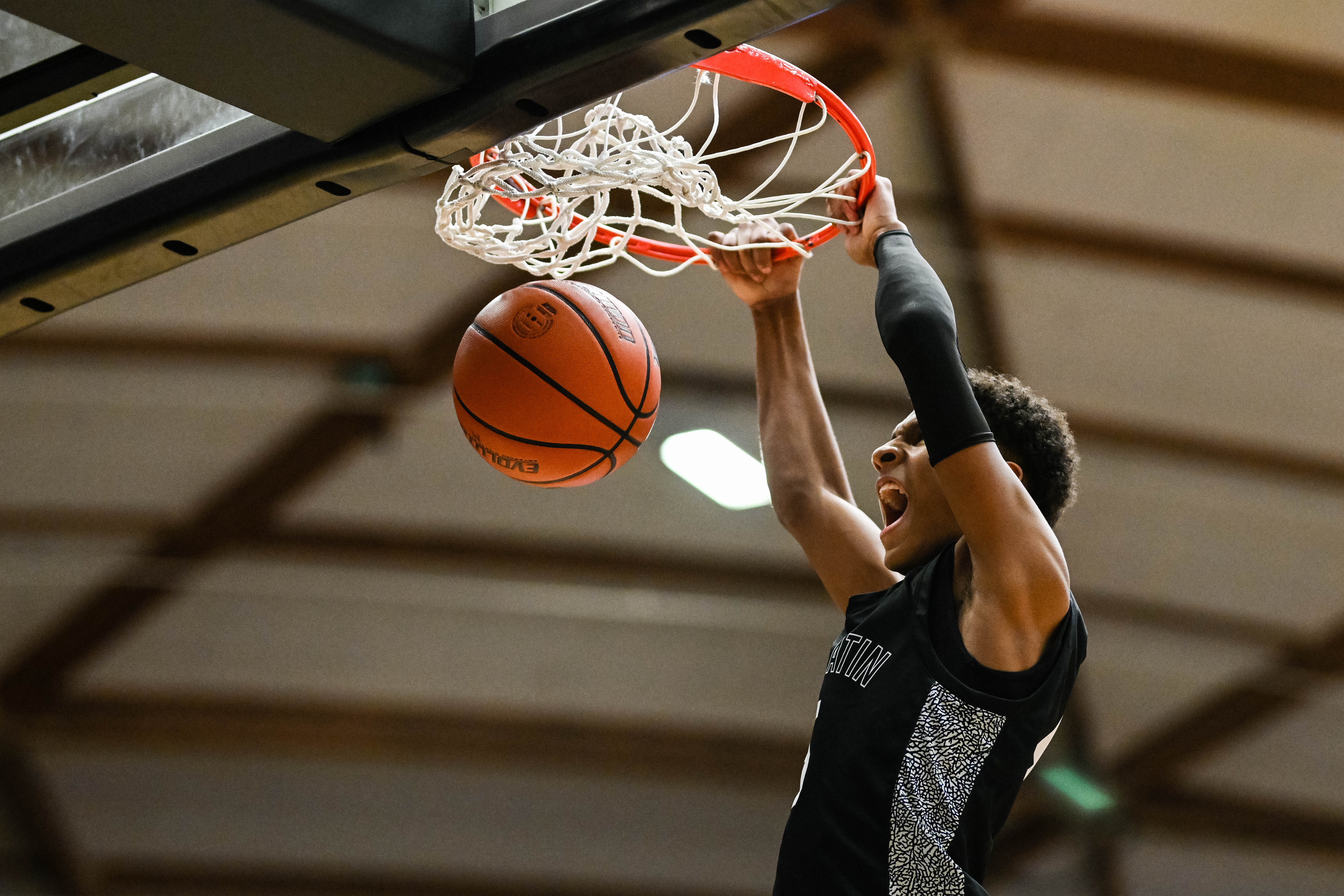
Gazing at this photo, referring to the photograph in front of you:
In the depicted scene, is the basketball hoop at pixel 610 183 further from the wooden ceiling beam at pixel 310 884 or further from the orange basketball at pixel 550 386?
the wooden ceiling beam at pixel 310 884

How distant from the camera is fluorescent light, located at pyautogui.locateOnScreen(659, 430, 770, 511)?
684 cm

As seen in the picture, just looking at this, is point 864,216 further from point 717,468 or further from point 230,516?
point 230,516

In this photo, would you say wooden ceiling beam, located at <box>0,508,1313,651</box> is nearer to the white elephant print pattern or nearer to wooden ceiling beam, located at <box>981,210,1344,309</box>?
wooden ceiling beam, located at <box>981,210,1344,309</box>

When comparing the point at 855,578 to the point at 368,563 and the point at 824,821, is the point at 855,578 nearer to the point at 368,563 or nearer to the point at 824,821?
the point at 824,821

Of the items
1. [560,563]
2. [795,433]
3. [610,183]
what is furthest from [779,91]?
[560,563]

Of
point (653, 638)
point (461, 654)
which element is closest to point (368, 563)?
point (461, 654)

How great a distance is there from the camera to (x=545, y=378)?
2.50m

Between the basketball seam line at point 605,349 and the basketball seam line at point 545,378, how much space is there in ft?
0.20

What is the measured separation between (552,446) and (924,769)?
886mm

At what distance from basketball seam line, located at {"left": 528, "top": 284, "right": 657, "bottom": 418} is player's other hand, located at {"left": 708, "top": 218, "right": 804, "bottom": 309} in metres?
0.44

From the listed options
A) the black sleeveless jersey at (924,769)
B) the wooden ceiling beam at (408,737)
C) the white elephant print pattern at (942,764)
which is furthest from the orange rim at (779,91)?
the wooden ceiling beam at (408,737)

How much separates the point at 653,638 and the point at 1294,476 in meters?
3.53

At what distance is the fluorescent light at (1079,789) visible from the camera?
26.7 ft

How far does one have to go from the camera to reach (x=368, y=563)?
7441 millimetres
